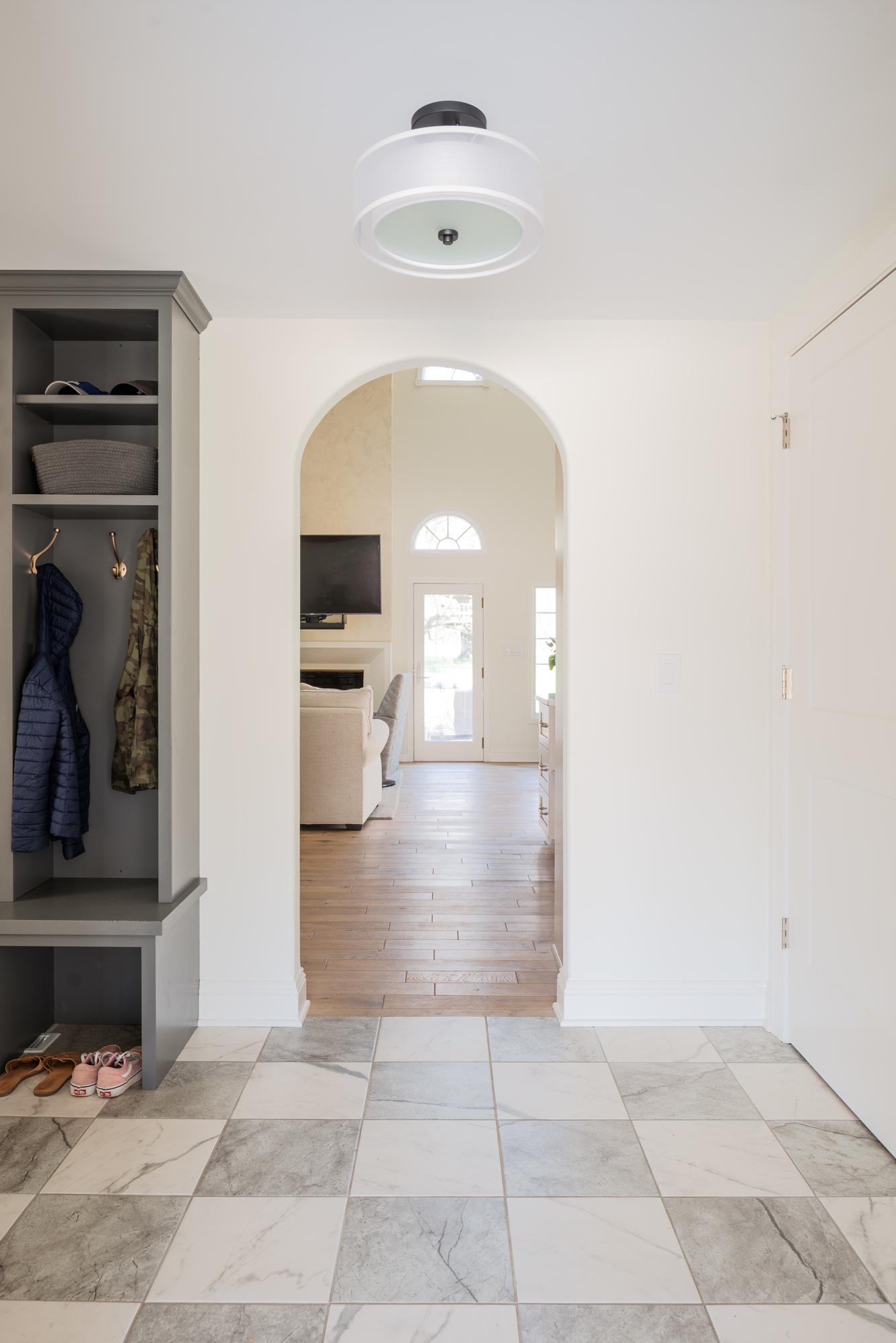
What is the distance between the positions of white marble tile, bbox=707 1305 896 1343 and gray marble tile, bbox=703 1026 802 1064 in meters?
0.92

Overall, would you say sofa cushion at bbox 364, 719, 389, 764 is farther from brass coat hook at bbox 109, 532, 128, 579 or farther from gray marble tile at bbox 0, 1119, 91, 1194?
gray marble tile at bbox 0, 1119, 91, 1194

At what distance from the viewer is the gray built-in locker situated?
7.57 ft

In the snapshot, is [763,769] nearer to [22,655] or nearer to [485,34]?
[485,34]

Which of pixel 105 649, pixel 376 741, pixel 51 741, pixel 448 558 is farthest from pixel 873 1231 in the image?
pixel 448 558

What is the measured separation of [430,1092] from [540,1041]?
44 cm

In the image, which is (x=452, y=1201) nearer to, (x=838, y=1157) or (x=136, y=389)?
(x=838, y=1157)

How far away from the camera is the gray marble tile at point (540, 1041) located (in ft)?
7.81

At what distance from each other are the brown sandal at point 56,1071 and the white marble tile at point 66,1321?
0.76 meters

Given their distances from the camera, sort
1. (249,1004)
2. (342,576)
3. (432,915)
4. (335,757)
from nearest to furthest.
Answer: (249,1004), (432,915), (335,757), (342,576)

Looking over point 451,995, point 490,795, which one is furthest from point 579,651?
point 490,795

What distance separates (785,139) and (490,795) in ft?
17.8

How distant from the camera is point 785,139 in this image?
1.70 metres

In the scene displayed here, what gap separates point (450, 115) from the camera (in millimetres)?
1576

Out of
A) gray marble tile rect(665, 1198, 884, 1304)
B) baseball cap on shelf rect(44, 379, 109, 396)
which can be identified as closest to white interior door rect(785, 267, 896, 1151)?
gray marble tile rect(665, 1198, 884, 1304)
